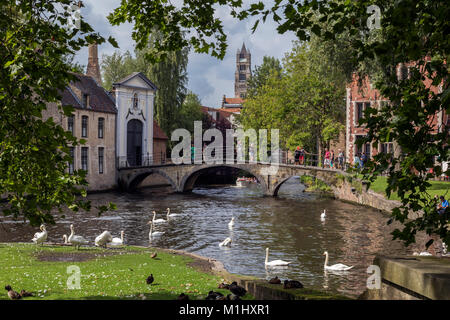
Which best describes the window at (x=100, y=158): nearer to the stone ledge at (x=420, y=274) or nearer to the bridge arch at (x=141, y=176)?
the bridge arch at (x=141, y=176)

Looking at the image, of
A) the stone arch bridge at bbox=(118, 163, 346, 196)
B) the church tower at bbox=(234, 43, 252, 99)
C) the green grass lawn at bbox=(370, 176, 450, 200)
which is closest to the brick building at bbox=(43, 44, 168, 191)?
the stone arch bridge at bbox=(118, 163, 346, 196)

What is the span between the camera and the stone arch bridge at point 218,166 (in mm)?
39603

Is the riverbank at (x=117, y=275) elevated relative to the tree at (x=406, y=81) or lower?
lower

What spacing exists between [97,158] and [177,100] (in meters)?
14.2

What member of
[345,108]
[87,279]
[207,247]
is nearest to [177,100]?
[345,108]

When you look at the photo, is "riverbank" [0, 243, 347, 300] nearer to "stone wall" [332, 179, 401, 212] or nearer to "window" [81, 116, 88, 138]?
"stone wall" [332, 179, 401, 212]

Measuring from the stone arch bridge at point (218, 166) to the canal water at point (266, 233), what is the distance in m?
2.83

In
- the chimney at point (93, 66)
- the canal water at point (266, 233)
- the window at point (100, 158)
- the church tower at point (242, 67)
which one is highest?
the church tower at point (242, 67)

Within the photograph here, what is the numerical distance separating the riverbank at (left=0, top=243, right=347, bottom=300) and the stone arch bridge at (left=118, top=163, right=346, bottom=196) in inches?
938

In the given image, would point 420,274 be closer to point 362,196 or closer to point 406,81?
point 406,81

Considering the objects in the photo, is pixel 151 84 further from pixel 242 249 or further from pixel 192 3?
pixel 192 3

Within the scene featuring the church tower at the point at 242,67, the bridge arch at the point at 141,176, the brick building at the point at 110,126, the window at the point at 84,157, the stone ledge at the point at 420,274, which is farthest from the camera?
the church tower at the point at 242,67

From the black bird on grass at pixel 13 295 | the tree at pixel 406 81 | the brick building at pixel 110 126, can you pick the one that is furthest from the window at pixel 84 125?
the tree at pixel 406 81

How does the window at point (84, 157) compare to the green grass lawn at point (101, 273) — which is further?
the window at point (84, 157)
